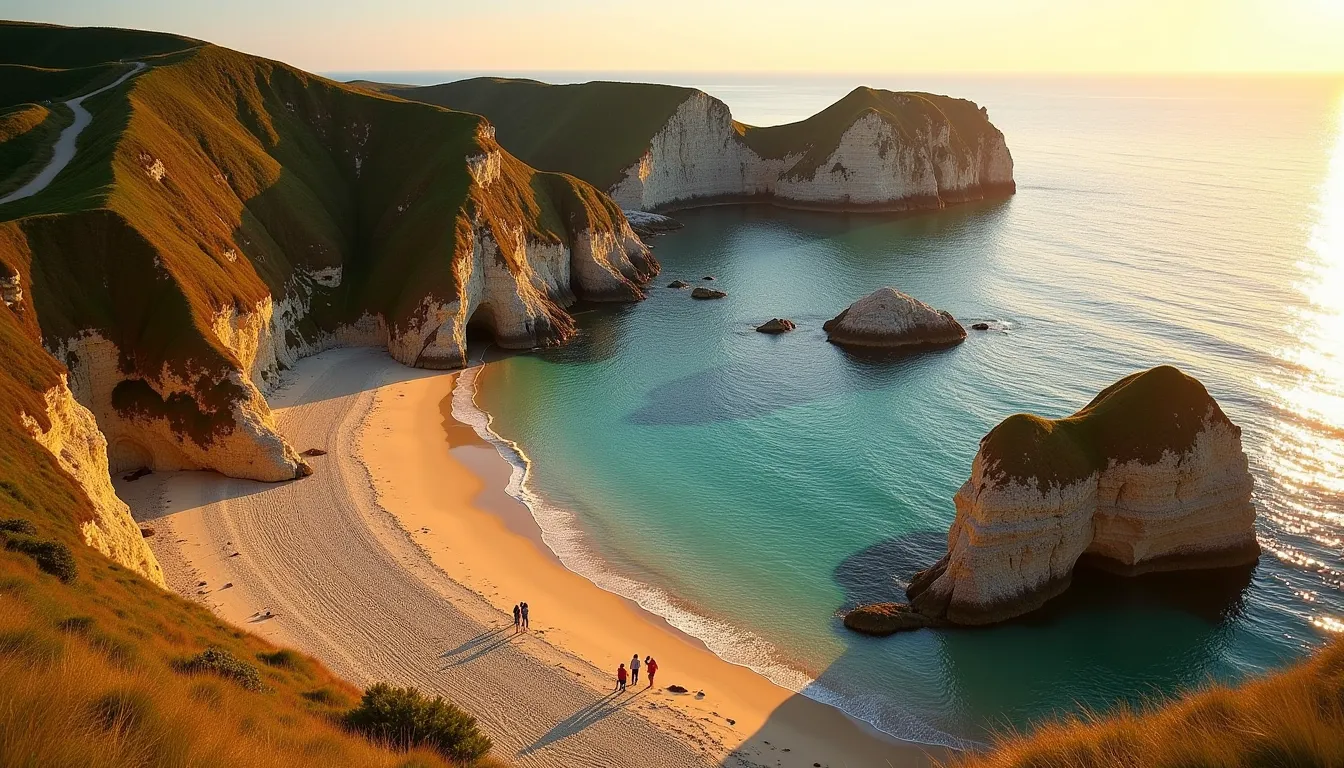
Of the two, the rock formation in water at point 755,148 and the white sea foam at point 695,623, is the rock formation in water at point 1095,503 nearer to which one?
the white sea foam at point 695,623

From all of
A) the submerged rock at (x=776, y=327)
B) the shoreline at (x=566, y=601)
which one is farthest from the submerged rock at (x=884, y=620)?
the submerged rock at (x=776, y=327)

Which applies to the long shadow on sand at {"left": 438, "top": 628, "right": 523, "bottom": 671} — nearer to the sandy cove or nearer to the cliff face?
the sandy cove

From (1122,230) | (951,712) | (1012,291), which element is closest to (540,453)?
(951,712)

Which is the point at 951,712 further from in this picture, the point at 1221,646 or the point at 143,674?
the point at 143,674

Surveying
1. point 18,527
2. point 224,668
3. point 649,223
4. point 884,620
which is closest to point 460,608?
point 224,668

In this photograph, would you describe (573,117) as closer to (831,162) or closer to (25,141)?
(831,162)

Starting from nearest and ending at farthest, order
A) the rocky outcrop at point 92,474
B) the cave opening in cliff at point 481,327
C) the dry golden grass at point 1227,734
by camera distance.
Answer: the dry golden grass at point 1227,734 < the rocky outcrop at point 92,474 < the cave opening in cliff at point 481,327
